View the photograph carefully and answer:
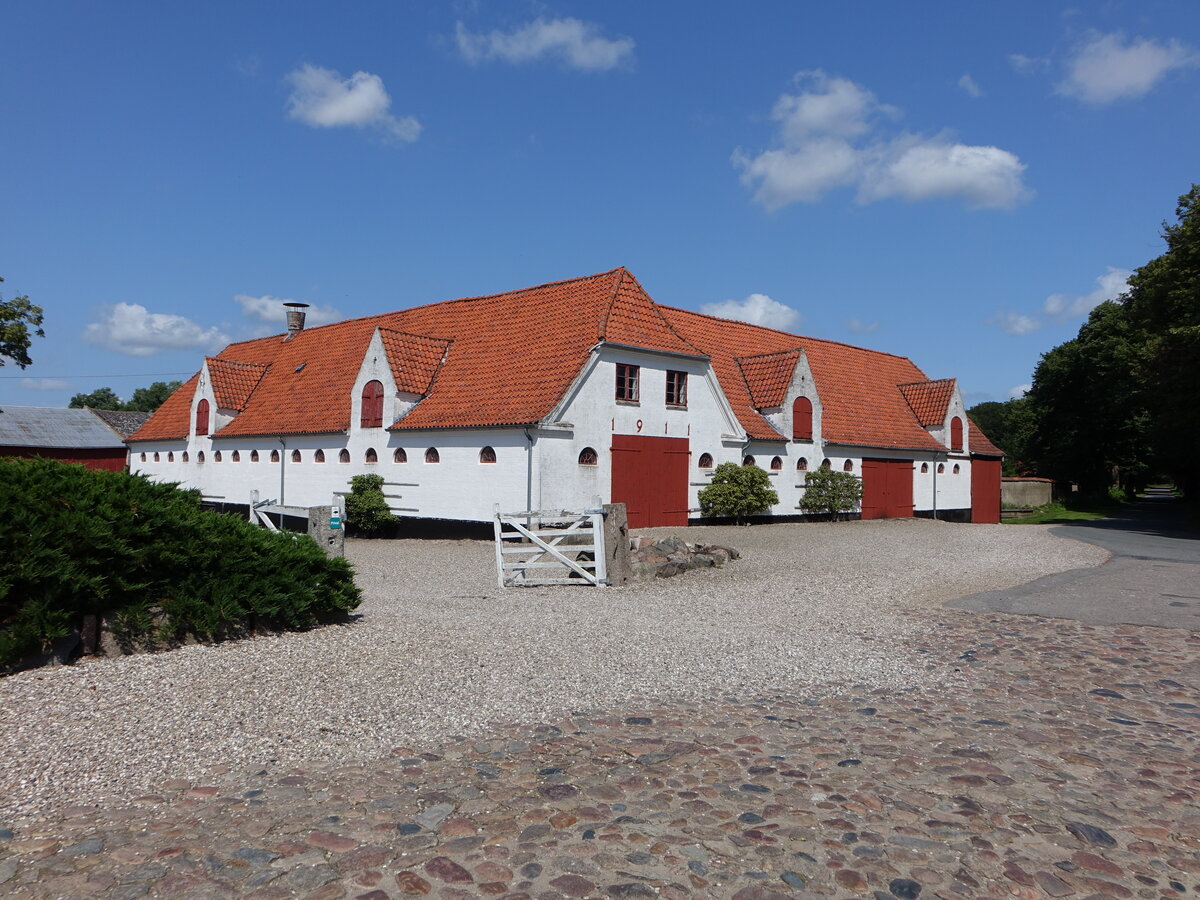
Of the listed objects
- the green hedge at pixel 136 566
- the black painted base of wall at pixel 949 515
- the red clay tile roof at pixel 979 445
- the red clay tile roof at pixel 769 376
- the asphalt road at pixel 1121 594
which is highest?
the red clay tile roof at pixel 769 376

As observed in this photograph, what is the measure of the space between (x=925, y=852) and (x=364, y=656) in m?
5.48

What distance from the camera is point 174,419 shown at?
122 feet

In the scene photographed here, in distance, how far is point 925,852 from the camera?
4375 millimetres

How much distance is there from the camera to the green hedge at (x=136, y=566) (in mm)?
7378

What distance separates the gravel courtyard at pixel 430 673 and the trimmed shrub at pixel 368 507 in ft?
34.4

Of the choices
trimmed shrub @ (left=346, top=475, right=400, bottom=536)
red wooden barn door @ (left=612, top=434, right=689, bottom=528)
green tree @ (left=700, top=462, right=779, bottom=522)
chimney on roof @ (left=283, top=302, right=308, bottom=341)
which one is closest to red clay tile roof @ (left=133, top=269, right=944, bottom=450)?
chimney on roof @ (left=283, top=302, right=308, bottom=341)

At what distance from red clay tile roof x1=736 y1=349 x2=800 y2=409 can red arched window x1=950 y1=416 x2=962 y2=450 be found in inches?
399

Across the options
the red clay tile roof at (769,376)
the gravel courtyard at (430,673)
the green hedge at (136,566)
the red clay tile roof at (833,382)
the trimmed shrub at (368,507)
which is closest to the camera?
the gravel courtyard at (430,673)

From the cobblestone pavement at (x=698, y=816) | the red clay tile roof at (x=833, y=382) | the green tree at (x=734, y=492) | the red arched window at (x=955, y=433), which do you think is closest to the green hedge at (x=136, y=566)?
the cobblestone pavement at (x=698, y=816)

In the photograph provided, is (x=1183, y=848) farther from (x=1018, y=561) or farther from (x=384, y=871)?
(x=1018, y=561)

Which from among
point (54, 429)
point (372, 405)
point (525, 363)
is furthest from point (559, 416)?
point (54, 429)

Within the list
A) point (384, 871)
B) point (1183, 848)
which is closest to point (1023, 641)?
point (1183, 848)

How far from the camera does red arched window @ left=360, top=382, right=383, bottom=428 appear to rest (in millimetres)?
25812

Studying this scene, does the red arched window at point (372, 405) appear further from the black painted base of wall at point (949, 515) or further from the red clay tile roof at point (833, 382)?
the black painted base of wall at point (949, 515)
